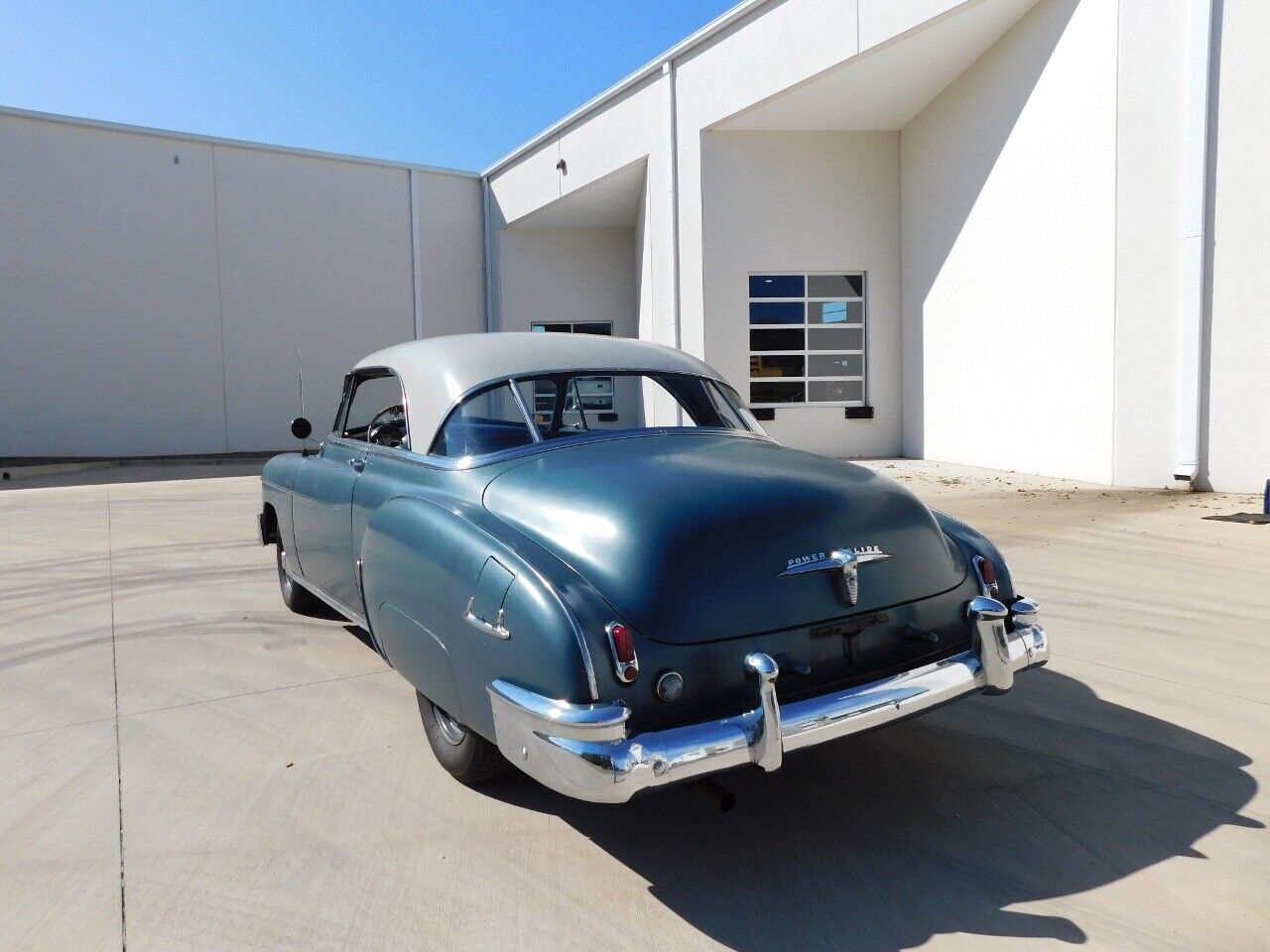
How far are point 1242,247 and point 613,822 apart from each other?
7770 millimetres

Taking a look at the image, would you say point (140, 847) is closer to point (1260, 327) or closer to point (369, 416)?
point (369, 416)

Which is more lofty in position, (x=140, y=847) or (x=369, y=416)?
(x=369, y=416)

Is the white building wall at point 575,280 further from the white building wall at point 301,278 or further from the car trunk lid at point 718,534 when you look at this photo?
the car trunk lid at point 718,534

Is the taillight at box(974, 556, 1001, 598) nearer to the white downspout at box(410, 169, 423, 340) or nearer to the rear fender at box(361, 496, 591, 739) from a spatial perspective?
the rear fender at box(361, 496, 591, 739)

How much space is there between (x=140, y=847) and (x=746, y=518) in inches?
73.8

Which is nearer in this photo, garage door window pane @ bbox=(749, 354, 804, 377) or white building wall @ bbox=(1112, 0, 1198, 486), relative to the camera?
white building wall @ bbox=(1112, 0, 1198, 486)

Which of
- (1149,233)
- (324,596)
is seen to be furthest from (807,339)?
(324,596)

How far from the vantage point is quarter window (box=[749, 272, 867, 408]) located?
43.6ft

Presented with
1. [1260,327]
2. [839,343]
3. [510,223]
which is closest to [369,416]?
[1260,327]

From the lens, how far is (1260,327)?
765 cm

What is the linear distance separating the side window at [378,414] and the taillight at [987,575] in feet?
6.54

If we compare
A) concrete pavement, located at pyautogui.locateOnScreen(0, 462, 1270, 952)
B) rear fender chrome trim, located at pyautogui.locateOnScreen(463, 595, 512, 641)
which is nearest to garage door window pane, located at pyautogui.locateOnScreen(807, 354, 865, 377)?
concrete pavement, located at pyautogui.locateOnScreen(0, 462, 1270, 952)

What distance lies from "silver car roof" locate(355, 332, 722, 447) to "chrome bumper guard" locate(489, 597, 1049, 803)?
1351 mm

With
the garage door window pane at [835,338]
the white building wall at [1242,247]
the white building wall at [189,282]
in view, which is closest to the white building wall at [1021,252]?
the garage door window pane at [835,338]
